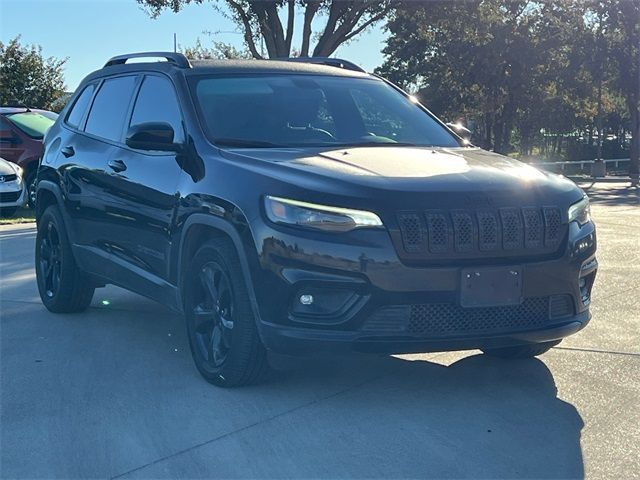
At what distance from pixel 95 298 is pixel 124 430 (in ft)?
11.8

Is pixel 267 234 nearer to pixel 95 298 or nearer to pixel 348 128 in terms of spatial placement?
pixel 348 128

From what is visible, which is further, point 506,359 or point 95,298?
point 95,298

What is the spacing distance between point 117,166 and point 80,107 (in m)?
1.36

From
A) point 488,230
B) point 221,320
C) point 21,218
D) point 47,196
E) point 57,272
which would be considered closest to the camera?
point 488,230

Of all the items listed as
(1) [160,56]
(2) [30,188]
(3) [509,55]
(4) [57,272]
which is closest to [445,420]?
(1) [160,56]

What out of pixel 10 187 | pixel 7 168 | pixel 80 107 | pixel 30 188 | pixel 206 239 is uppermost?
pixel 80 107

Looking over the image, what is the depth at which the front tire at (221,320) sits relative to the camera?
15.1ft

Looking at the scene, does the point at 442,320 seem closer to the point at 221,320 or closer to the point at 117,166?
the point at 221,320

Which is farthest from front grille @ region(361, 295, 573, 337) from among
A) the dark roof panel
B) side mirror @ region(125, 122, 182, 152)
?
the dark roof panel

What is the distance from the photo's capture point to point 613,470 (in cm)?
379

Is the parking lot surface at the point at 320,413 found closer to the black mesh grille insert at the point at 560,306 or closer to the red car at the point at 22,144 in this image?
the black mesh grille insert at the point at 560,306

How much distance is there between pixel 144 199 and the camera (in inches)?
218

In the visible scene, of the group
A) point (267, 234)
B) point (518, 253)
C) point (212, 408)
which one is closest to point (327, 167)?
point (267, 234)

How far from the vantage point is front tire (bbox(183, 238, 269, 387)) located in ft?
15.1
